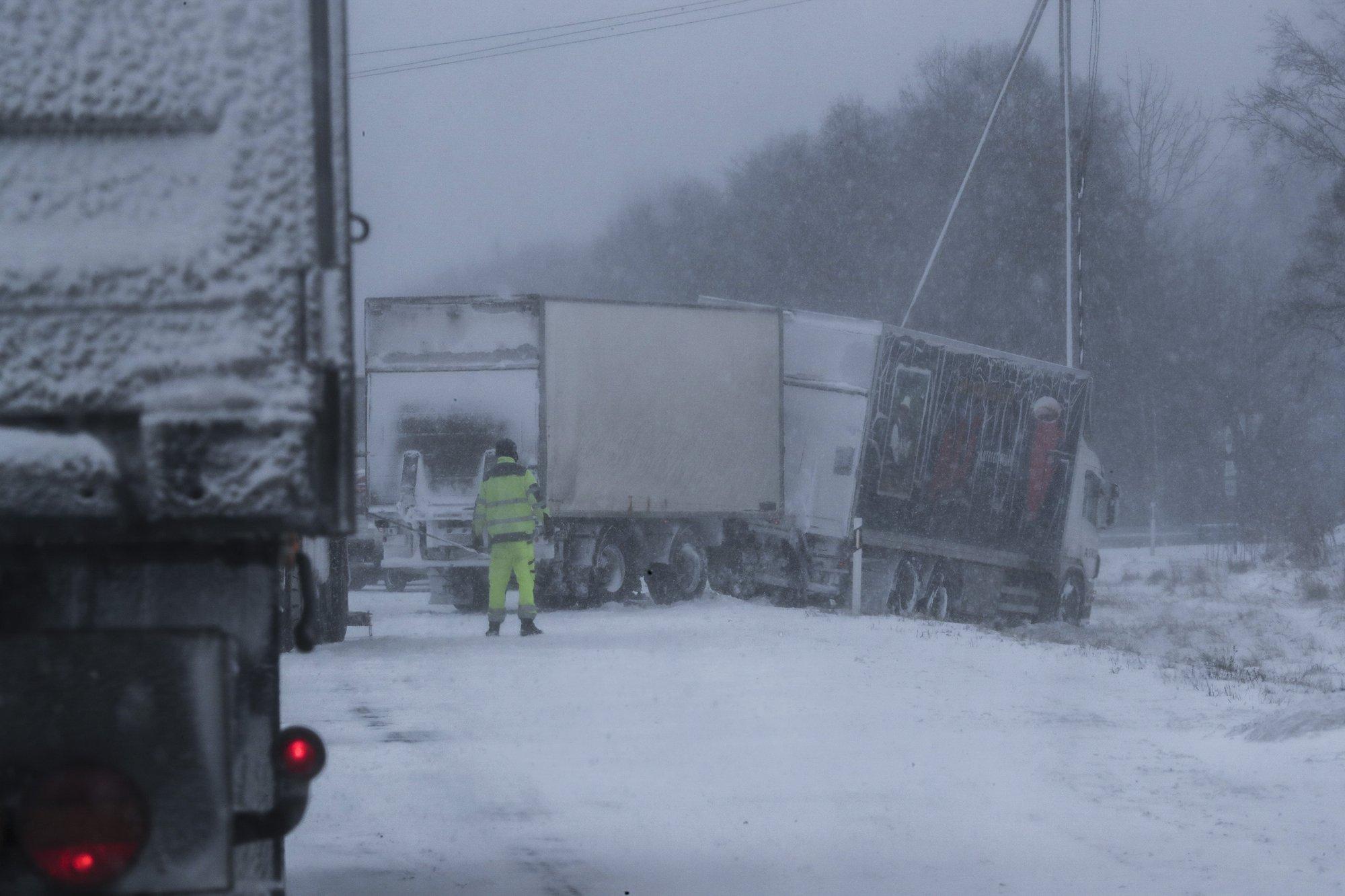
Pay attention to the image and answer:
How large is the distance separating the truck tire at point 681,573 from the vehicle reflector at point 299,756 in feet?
58.0

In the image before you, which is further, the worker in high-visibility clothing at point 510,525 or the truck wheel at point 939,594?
the truck wheel at point 939,594

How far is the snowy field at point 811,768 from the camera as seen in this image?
6348mm

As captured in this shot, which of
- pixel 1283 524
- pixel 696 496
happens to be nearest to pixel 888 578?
pixel 696 496

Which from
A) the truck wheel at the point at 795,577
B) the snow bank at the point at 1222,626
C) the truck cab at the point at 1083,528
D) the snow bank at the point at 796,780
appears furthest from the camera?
the truck cab at the point at 1083,528

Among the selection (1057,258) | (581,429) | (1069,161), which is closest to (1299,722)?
(581,429)

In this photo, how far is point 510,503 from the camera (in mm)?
15789

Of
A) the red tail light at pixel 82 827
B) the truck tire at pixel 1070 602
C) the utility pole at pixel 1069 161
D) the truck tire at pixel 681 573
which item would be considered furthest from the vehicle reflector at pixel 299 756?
the utility pole at pixel 1069 161

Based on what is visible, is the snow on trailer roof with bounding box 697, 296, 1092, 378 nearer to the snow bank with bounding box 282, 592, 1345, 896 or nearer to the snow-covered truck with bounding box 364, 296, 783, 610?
the snow-covered truck with bounding box 364, 296, 783, 610

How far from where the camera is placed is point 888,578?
2138 cm

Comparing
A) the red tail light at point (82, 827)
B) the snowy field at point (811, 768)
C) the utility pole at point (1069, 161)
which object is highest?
the utility pole at point (1069, 161)

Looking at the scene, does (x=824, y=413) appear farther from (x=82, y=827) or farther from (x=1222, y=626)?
(x=82, y=827)

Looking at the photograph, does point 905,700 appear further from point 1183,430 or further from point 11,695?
point 1183,430

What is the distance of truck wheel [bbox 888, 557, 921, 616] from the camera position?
21.5 metres

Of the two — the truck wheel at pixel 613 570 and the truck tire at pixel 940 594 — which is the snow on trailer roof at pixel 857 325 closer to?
the truck tire at pixel 940 594
